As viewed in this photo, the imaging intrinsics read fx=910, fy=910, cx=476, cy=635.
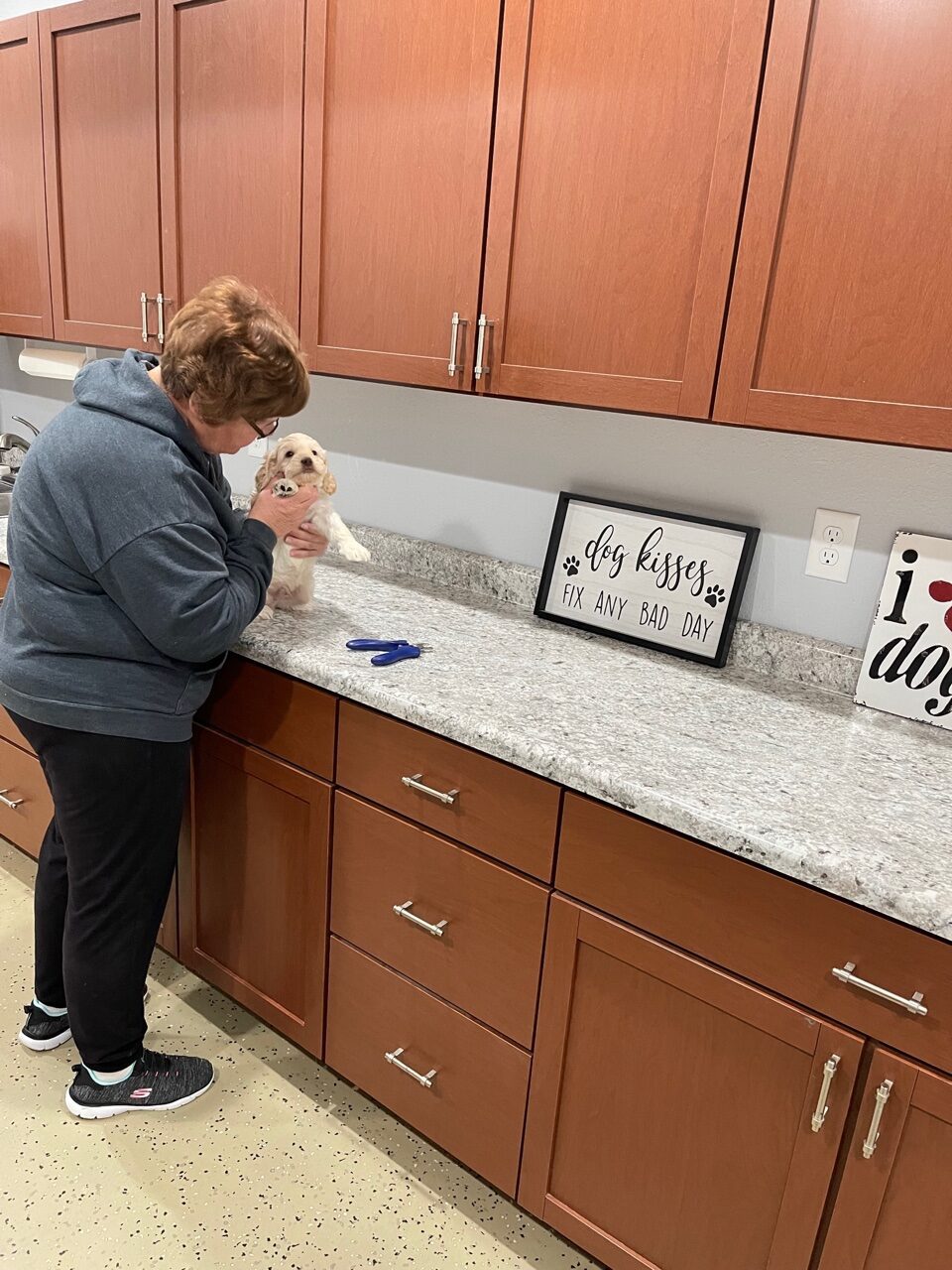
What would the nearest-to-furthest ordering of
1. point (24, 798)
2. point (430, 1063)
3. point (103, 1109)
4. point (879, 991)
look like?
1. point (879, 991)
2. point (430, 1063)
3. point (103, 1109)
4. point (24, 798)

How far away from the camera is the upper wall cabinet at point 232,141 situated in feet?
5.86

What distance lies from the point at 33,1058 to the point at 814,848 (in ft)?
5.44

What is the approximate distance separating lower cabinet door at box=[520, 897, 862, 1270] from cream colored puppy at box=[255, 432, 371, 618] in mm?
828

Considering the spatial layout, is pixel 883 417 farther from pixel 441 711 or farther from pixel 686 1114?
pixel 686 1114

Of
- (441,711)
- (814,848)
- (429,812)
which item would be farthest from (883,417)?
(429,812)

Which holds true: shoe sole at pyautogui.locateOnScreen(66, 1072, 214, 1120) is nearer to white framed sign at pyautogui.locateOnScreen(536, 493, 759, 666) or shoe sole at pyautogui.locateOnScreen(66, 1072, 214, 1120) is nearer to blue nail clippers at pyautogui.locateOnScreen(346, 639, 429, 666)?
blue nail clippers at pyautogui.locateOnScreen(346, 639, 429, 666)

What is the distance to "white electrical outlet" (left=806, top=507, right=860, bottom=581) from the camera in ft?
5.35

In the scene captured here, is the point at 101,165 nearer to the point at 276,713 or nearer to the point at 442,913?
the point at 276,713

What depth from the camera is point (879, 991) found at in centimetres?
105

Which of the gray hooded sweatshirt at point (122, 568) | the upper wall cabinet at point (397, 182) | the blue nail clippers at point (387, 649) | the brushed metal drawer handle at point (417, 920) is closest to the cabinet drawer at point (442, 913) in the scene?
the brushed metal drawer handle at point (417, 920)

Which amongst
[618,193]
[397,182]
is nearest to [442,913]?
[618,193]

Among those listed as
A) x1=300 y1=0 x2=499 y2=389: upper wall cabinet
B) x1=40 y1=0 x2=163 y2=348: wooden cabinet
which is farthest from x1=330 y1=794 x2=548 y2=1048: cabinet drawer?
x1=40 y1=0 x2=163 y2=348: wooden cabinet

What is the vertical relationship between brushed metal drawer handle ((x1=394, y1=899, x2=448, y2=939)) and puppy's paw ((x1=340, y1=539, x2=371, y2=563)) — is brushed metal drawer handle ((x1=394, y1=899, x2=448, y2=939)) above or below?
below

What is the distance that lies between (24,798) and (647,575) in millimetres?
1679
